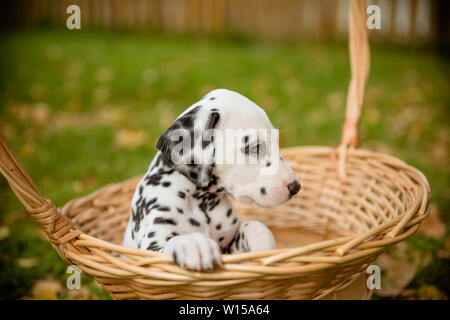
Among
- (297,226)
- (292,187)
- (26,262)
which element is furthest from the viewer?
(297,226)

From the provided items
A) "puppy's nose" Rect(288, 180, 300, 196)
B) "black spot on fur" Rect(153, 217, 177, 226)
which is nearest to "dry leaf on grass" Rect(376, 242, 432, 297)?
"puppy's nose" Rect(288, 180, 300, 196)

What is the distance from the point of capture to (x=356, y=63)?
221 centimetres

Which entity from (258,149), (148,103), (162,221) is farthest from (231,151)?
(148,103)

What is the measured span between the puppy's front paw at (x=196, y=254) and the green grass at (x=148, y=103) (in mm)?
1123

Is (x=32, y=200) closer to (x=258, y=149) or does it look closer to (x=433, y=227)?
(x=258, y=149)

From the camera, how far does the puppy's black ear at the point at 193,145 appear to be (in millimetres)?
1623

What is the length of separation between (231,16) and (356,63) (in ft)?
23.0

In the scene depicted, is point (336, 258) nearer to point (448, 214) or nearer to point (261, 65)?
point (448, 214)

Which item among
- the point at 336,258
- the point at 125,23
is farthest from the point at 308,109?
the point at 125,23

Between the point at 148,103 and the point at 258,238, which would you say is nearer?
the point at 258,238

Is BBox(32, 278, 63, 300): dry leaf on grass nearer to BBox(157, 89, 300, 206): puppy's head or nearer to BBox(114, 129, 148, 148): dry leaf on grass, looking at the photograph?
BBox(157, 89, 300, 206): puppy's head

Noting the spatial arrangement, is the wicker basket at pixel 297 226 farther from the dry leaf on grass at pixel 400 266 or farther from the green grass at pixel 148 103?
the green grass at pixel 148 103

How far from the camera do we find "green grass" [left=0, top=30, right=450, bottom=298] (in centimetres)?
336

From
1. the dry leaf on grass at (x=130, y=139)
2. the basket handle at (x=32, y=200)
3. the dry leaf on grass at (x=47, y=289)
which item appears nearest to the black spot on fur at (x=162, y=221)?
the basket handle at (x=32, y=200)
